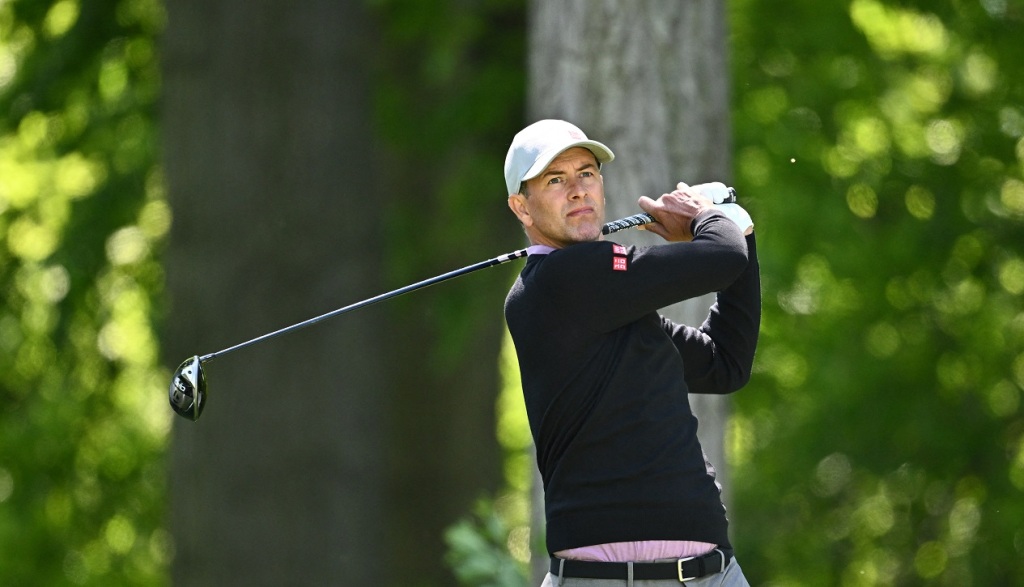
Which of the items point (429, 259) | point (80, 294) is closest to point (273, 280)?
point (429, 259)

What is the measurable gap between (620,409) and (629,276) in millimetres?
261

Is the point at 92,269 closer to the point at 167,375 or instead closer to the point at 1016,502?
the point at 167,375

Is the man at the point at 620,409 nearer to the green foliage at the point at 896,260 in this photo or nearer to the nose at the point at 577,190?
the nose at the point at 577,190

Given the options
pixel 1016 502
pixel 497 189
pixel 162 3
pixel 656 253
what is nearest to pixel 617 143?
pixel 656 253

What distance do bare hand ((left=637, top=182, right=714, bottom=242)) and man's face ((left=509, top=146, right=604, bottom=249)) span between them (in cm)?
14

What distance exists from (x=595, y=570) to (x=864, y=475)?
705cm

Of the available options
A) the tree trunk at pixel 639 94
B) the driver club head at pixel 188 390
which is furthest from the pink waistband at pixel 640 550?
the tree trunk at pixel 639 94

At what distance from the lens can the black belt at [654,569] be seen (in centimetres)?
309

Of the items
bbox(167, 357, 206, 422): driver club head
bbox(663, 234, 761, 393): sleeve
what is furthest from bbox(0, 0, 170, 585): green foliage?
bbox(663, 234, 761, 393): sleeve

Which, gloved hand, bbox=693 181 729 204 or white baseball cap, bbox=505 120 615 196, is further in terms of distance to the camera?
gloved hand, bbox=693 181 729 204

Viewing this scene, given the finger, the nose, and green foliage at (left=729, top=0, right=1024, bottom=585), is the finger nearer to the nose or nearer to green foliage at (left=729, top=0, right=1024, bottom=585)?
the nose

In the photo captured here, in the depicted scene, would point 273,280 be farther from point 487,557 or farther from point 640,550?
point 640,550

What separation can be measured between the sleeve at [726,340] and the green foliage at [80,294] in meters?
5.54

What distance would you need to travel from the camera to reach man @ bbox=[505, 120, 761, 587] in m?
3.09
